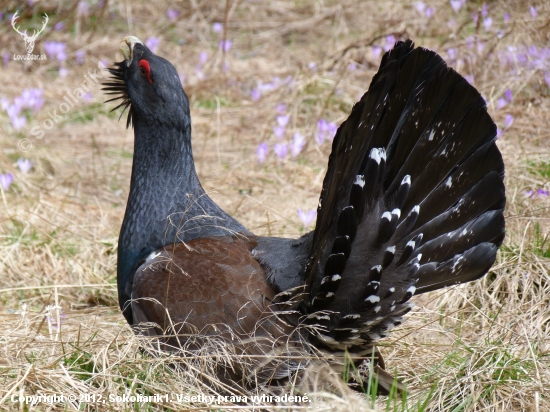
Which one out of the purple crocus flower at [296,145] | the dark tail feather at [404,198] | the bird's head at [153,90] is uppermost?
the purple crocus flower at [296,145]

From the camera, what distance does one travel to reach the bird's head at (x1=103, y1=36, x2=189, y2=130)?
3961mm

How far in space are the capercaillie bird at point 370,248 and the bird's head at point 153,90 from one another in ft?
2.55

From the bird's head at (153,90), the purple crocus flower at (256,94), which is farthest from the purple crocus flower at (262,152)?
the bird's head at (153,90)

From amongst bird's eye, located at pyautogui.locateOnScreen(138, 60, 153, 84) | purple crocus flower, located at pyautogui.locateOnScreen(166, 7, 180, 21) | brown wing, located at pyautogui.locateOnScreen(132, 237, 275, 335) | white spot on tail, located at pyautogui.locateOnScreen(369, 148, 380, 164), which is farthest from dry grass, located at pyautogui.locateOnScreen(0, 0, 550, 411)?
white spot on tail, located at pyautogui.locateOnScreen(369, 148, 380, 164)

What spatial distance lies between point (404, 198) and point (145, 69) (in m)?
1.83

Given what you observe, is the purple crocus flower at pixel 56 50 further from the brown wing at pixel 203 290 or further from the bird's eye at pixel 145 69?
the brown wing at pixel 203 290

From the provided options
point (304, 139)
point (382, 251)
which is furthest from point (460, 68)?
point (382, 251)

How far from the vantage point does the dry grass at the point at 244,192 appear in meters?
3.25

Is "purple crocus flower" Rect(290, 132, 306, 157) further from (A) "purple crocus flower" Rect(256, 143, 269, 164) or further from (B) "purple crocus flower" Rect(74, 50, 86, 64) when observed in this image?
(B) "purple crocus flower" Rect(74, 50, 86, 64)

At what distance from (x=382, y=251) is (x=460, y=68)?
4.63 metres

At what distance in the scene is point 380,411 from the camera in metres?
3.15

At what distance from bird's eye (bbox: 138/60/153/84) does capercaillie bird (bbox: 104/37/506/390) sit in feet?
3.33

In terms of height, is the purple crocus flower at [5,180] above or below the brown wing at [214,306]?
above

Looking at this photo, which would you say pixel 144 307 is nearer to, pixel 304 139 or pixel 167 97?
pixel 167 97
